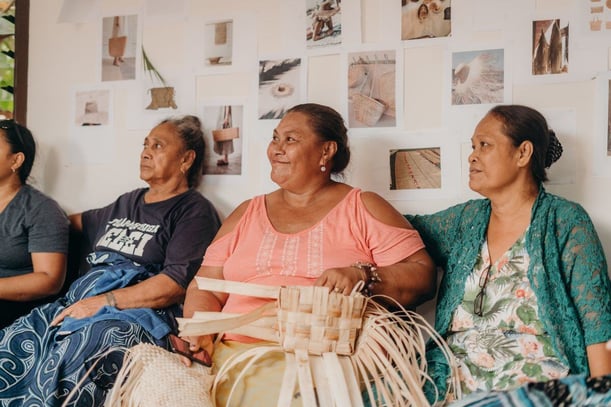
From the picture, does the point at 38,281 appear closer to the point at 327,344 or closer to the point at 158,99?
the point at 158,99

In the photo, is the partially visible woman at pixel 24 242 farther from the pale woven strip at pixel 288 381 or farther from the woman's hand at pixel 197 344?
the pale woven strip at pixel 288 381

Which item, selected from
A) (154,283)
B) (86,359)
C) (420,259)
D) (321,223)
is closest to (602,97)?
(420,259)

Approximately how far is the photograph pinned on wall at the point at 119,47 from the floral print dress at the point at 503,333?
157 centimetres

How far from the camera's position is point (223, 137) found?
7.98 ft

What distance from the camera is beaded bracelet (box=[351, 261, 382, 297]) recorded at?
1.64 metres

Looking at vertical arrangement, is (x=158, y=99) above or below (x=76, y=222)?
above

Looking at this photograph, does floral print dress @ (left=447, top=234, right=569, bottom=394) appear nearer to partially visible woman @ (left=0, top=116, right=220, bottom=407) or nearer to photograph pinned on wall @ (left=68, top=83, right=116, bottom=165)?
partially visible woman @ (left=0, top=116, right=220, bottom=407)

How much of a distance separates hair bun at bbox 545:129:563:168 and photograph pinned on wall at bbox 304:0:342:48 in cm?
80

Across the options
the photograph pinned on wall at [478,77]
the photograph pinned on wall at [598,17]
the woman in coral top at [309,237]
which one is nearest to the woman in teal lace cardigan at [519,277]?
the woman in coral top at [309,237]

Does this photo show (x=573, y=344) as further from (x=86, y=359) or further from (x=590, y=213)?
(x=86, y=359)

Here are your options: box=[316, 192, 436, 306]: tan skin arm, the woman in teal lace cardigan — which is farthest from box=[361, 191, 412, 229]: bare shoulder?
the woman in teal lace cardigan

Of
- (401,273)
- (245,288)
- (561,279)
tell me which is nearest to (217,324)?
(245,288)

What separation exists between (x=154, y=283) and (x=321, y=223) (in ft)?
1.91

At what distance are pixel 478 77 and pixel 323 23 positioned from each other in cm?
57
